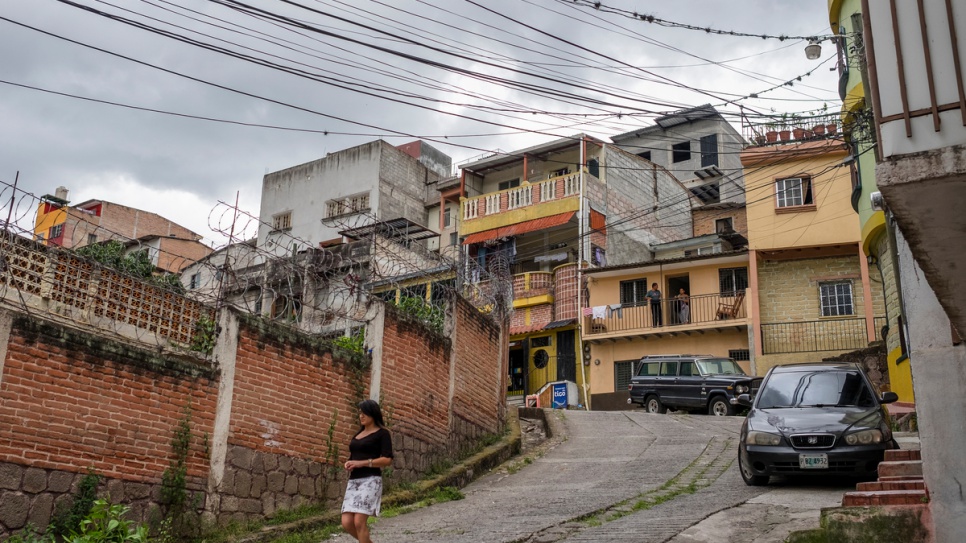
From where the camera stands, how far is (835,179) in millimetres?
30328

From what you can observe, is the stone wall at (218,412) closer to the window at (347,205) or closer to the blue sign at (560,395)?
the blue sign at (560,395)

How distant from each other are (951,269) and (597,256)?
96.9 ft

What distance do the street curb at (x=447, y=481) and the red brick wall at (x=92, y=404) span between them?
102 centimetres

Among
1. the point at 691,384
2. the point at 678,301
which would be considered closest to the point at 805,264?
the point at 678,301

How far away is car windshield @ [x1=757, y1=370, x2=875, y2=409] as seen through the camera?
12336 mm

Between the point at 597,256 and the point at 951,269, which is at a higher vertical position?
the point at 597,256

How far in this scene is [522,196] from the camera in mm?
36031

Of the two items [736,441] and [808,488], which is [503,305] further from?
[808,488]

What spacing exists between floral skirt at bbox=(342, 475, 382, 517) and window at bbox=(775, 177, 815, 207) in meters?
25.5

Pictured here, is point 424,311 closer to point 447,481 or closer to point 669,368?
point 447,481

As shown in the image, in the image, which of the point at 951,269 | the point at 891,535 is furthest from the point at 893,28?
the point at 891,535

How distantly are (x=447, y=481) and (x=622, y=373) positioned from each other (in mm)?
20621

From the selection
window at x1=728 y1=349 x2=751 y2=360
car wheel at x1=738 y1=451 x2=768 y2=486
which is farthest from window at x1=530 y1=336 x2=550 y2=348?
car wheel at x1=738 y1=451 x2=768 y2=486

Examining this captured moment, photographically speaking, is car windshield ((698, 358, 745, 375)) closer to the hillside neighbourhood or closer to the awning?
the hillside neighbourhood
